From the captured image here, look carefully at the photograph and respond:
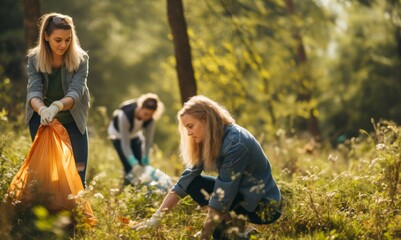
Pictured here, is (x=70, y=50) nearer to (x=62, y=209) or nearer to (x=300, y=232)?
(x=62, y=209)

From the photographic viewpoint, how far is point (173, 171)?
8984 millimetres

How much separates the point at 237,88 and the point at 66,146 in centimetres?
769

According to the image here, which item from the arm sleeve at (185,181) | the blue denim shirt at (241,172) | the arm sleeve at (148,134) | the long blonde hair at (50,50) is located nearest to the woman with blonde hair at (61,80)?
the long blonde hair at (50,50)

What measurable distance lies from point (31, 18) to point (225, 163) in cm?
426

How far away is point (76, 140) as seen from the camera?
16.9ft

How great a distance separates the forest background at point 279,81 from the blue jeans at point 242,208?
311mm

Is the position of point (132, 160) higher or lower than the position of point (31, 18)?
lower

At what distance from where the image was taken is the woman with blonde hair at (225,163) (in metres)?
4.22

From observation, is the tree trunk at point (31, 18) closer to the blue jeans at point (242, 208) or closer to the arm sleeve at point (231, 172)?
the blue jeans at point (242, 208)

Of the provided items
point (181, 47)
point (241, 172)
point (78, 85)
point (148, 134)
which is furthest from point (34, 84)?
point (148, 134)

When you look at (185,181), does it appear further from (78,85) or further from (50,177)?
(78,85)

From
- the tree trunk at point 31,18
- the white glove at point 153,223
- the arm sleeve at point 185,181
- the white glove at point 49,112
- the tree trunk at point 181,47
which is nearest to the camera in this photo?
the white glove at point 153,223

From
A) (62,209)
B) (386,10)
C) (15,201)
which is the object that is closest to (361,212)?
(62,209)

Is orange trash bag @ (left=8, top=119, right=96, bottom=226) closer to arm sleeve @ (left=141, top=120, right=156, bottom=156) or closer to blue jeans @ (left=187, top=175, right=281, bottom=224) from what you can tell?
A: blue jeans @ (left=187, top=175, right=281, bottom=224)
